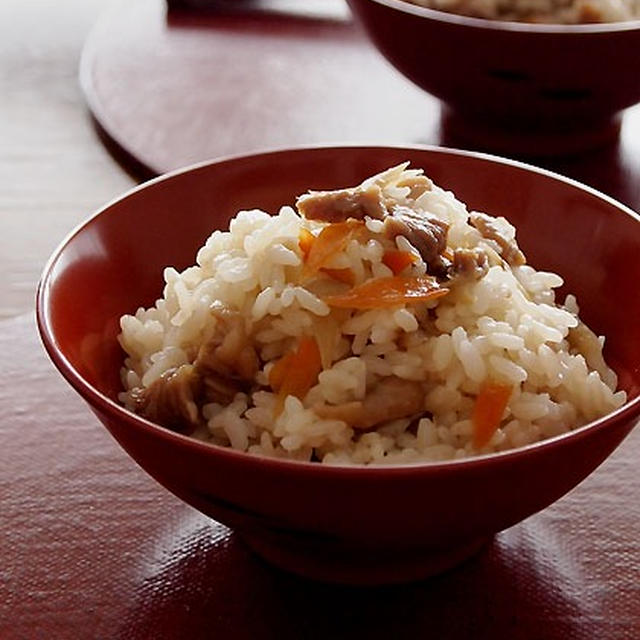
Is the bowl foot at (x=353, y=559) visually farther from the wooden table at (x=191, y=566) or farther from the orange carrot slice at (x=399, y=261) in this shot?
the orange carrot slice at (x=399, y=261)

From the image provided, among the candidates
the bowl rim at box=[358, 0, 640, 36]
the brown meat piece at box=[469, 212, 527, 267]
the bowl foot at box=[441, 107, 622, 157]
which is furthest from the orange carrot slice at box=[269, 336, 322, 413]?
the bowl foot at box=[441, 107, 622, 157]

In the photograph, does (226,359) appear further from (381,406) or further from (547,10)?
(547,10)

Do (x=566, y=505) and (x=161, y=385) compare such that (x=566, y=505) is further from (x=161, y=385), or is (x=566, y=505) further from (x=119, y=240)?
(x=119, y=240)

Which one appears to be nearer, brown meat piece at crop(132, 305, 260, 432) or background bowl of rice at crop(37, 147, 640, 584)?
background bowl of rice at crop(37, 147, 640, 584)

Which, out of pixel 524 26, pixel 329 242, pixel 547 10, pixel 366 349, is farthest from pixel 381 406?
pixel 547 10

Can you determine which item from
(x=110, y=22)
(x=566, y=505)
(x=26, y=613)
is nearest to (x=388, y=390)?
(x=566, y=505)

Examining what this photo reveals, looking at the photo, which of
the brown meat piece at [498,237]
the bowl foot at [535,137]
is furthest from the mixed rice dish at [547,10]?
the brown meat piece at [498,237]

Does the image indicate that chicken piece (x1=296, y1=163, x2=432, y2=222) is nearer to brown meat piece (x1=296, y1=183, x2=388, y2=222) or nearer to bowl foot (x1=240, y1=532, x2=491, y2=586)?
brown meat piece (x1=296, y1=183, x2=388, y2=222)
